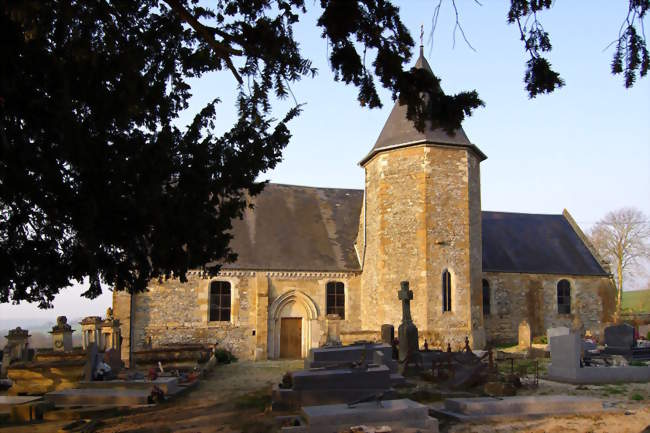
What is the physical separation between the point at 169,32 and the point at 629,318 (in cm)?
2581

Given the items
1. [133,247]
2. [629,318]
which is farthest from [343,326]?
[133,247]

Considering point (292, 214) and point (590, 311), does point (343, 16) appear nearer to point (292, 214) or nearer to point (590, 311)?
point (292, 214)

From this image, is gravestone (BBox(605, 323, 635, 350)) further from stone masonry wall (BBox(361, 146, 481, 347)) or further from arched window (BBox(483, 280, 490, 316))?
arched window (BBox(483, 280, 490, 316))

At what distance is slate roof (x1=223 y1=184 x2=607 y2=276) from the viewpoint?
936 inches

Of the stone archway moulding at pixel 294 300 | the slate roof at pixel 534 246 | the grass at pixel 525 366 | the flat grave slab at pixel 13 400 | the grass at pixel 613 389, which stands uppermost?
the slate roof at pixel 534 246

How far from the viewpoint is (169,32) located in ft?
20.5

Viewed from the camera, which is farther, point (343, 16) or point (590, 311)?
point (590, 311)

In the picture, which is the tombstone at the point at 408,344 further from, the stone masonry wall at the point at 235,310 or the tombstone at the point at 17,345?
the tombstone at the point at 17,345

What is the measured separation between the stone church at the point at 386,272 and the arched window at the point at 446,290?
42mm

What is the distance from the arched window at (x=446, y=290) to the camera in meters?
20.0

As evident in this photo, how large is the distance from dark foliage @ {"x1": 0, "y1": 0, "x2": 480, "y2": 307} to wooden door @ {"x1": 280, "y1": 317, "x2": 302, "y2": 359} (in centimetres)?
1626

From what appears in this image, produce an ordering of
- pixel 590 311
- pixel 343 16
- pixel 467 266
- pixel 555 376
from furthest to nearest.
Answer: pixel 590 311 < pixel 467 266 < pixel 555 376 < pixel 343 16

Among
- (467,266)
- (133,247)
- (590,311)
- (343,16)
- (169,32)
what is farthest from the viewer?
(590,311)

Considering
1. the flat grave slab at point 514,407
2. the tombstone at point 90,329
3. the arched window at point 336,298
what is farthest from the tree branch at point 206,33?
the arched window at point 336,298
